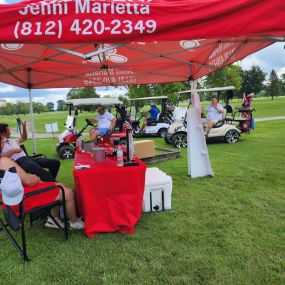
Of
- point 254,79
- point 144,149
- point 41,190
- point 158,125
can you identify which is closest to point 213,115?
point 158,125

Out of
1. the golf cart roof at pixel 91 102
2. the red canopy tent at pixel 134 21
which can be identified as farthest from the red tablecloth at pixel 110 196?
the golf cart roof at pixel 91 102

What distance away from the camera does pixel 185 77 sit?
7.61m

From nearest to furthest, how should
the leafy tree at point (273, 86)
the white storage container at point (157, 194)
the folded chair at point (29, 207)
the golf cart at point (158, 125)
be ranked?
the folded chair at point (29, 207) < the white storage container at point (157, 194) < the golf cart at point (158, 125) < the leafy tree at point (273, 86)

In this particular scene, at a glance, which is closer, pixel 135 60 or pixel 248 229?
pixel 248 229

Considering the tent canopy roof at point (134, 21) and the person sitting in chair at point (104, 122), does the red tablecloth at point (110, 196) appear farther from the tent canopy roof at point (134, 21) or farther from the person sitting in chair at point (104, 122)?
the person sitting in chair at point (104, 122)

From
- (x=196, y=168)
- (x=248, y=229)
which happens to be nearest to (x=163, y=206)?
(x=248, y=229)

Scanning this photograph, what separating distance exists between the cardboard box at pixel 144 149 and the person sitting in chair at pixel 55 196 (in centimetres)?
394

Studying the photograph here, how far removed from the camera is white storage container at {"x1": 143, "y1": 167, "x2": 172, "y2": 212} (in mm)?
4375

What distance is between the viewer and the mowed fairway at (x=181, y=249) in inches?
113

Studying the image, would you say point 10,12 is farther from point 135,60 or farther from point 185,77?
point 185,77

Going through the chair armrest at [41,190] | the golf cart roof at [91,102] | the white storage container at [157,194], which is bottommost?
the white storage container at [157,194]

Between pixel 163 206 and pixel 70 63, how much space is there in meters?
3.27

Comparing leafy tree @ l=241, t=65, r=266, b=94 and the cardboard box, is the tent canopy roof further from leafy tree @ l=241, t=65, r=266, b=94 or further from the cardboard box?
leafy tree @ l=241, t=65, r=266, b=94

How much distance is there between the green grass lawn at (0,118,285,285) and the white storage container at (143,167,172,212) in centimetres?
12
